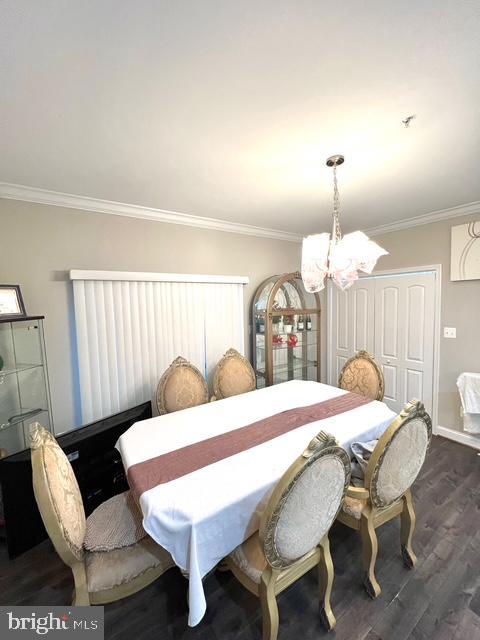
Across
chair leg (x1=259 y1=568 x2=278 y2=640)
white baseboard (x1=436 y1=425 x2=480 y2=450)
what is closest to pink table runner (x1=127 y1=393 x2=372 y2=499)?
chair leg (x1=259 y1=568 x2=278 y2=640)

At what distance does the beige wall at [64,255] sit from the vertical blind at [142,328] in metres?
0.13

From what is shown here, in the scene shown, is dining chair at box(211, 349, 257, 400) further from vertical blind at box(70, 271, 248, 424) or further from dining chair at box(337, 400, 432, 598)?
dining chair at box(337, 400, 432, 598)

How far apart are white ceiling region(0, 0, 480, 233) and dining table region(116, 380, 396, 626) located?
171 centimetres

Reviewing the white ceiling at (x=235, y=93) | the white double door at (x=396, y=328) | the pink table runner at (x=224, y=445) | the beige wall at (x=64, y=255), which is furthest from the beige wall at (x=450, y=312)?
the beige wall at (x=64, y=255)

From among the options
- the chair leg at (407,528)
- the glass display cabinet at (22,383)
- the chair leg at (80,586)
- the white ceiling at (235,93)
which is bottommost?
the chair leg at (407,528)

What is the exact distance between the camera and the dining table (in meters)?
1.02

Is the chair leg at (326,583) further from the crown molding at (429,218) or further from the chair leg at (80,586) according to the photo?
the crown molding at (429,218)

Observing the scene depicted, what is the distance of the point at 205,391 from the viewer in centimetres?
234

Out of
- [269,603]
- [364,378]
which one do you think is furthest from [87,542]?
[364,378]

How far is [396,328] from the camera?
10.6 feet

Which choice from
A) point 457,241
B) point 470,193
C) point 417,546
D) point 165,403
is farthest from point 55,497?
point 457,241

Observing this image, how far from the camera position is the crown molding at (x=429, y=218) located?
255 cm

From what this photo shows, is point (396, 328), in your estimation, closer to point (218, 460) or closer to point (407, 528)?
point (407, 528)

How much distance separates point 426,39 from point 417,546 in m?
2.55
